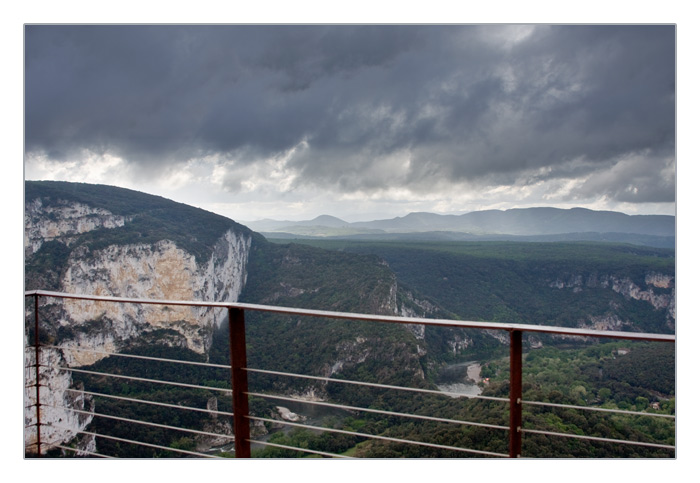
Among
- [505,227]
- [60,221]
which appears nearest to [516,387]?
[60,221]

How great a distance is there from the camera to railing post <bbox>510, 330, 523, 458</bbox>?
1.40 meters

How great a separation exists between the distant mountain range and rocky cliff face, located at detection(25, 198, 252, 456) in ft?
88.9

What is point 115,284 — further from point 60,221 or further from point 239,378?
point 239,378

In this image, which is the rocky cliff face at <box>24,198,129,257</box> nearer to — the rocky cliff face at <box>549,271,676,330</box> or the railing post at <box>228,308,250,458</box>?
the railing post at <box>228,308,250,458</box>

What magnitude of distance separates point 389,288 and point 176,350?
1802cm

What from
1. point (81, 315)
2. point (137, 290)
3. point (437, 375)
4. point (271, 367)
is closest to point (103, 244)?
point (137, 290)

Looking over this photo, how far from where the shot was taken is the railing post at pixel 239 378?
160cm

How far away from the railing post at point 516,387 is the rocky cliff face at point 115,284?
1169 inches

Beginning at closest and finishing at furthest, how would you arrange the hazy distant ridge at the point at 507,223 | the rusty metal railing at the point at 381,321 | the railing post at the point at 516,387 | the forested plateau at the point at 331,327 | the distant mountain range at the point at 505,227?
the rusty metal railing at the point at 381,321
the railing post at the point at 516,387
the forested plateau at the point at 331,327
the distant mountain range at the point at 505,227
the hazy distant ridge at the point at 507,223

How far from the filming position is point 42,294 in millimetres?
1892

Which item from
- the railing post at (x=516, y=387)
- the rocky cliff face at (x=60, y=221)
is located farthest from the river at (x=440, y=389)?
the rocky cliff face at (x=60, y=221)

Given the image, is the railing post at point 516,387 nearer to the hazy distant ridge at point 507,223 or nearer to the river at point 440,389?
the river at point 440,389

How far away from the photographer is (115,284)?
3356cm
